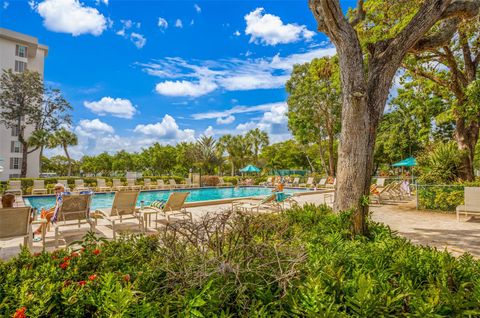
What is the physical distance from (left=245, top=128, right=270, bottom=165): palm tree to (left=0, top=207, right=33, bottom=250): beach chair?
45.5m

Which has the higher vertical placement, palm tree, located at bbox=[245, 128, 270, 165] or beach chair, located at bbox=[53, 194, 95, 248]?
palm tree, located at bbox=[245, 128, 270, 165]

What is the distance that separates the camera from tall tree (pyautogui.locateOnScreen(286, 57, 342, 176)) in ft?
94.6

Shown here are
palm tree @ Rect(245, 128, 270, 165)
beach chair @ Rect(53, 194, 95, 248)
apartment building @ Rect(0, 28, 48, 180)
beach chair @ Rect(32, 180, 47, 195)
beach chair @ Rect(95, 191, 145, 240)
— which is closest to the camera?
beach chair @ Rect(53, 194, 95, 248)

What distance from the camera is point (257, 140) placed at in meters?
50.5

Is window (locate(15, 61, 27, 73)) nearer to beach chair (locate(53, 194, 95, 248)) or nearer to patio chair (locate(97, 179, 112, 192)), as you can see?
patio chair (locate(97, 179, 112, 192))

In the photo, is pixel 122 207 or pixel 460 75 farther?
pixel 460 75

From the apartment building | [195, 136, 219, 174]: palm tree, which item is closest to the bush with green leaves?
[195, 136, 219, 174]: palm tree

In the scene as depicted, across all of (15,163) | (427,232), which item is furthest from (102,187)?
(15,163)

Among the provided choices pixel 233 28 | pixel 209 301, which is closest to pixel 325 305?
pixel 209 301

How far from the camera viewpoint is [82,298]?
1819mm

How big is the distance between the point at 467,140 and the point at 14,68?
46.8m

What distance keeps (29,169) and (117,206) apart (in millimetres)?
38941

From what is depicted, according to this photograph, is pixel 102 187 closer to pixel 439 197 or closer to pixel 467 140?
pixel 439 197

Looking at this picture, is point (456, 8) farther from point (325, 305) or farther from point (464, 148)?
point (464, 148)
